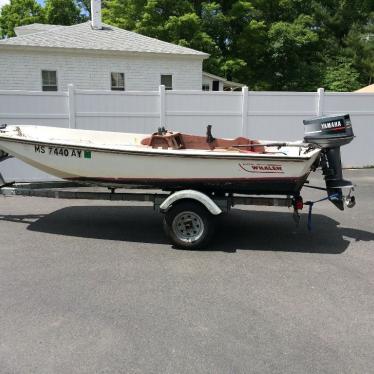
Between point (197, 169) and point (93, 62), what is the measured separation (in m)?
13.6

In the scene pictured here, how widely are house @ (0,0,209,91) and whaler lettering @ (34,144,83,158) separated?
12059 mm

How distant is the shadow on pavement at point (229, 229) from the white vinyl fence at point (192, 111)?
315 centimetres

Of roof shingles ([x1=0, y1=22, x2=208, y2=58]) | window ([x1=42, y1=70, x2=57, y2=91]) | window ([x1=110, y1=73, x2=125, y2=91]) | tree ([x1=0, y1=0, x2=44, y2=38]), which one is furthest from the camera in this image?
tree ([x1=0, y1=0, x2=44, y2=38])

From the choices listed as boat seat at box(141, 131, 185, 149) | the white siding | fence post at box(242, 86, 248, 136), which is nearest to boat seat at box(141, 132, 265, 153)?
boat seat at box(141, 131, 185, 149)

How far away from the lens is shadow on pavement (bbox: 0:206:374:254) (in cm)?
625

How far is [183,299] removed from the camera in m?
4.46

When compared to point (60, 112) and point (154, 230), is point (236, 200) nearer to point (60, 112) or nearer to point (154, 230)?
point (154, 230)

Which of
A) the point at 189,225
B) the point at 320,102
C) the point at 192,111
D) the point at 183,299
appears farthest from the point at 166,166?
the point at 320,102

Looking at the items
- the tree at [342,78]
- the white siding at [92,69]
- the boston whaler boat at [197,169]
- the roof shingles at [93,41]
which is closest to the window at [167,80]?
the white siding at [92,69]

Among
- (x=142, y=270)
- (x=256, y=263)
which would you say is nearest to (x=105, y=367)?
(x=142, y=270)

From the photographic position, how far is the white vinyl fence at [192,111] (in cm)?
1030

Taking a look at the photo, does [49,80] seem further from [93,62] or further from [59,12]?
[59,12]

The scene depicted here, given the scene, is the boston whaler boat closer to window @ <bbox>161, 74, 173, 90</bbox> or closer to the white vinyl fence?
the white vinyl fence

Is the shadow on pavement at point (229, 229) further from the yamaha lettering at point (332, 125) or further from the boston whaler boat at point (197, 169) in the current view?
the yamaha lettering at point (332, 125)
